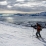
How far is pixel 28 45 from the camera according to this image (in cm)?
1252

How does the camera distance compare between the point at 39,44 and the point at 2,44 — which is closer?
the point at 2,44

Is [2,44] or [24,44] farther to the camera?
[24,44]

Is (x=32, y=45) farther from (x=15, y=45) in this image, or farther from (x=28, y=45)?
(x=15, y=45)

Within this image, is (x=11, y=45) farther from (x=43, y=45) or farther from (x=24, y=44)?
(x=43, y=45)

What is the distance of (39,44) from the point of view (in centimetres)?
1337

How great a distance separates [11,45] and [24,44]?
123cm

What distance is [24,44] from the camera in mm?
12773

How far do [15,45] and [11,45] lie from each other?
0.33m

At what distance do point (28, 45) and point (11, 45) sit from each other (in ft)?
4.69

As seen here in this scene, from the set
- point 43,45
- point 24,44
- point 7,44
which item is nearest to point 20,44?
point 24,44

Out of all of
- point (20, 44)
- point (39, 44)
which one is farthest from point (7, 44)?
point (39, 44)

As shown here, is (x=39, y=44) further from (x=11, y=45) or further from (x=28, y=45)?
(x=11, y=45)

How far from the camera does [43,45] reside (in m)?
13.1

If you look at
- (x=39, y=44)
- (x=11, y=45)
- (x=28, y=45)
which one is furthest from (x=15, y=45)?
(x=39, y=44)
